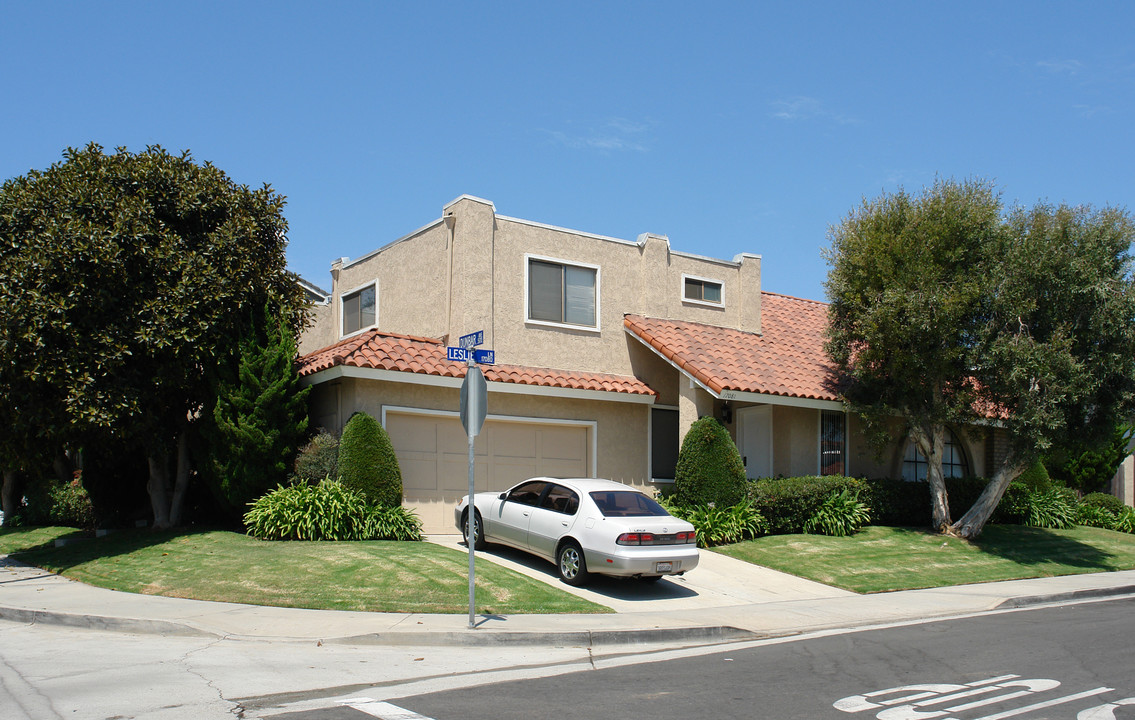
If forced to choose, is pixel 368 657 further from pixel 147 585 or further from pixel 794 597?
pixel 794 597

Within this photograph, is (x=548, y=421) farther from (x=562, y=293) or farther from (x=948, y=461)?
(x=948, y=461)

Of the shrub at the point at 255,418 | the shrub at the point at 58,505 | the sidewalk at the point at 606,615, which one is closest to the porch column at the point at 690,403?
the sidewalk at the point at 606,615

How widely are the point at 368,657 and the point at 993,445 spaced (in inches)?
744

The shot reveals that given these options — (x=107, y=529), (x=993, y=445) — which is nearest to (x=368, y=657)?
(x=107, y=529)

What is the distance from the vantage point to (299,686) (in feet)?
24.7

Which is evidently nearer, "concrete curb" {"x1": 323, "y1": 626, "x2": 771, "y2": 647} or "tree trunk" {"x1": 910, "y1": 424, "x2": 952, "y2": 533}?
"concrete curb" {"x1": 323, "y1": 626, "x2": 771, "y2": 647}

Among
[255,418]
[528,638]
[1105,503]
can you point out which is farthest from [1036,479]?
[255,418]

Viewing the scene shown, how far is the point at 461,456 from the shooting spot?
1747 cm

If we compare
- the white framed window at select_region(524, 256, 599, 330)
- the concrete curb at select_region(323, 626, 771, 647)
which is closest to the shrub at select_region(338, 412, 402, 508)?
the white framed window at select_region(524, 256, 599, 330)

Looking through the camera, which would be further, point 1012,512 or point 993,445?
point 993,445

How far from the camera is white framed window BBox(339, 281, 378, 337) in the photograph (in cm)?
2136

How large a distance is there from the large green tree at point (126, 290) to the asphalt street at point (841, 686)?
9.74 metres

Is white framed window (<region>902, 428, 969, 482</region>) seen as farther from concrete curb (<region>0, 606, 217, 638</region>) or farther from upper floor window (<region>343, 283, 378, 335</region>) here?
concrete curb (<region>0, 606, 217, 638</region>)

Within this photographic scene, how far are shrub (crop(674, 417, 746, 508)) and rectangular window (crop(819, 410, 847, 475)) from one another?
11.0 ft
